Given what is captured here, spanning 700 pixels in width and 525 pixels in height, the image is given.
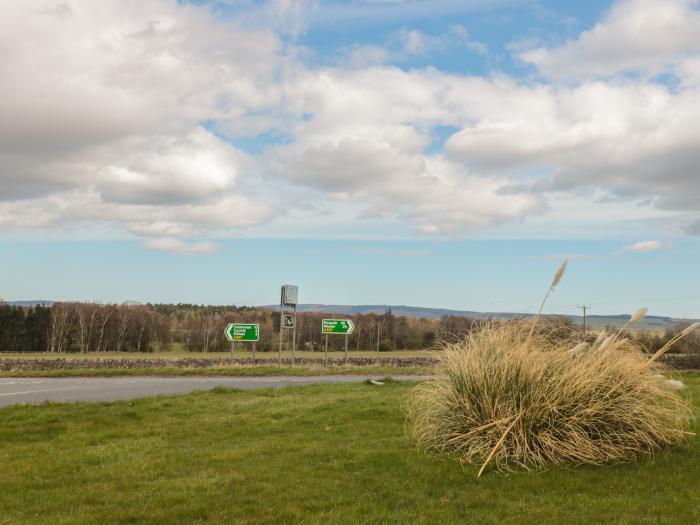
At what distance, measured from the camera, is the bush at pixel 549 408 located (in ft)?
23.1

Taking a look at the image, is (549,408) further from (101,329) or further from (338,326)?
(101,329)

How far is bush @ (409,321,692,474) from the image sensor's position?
7.04 m

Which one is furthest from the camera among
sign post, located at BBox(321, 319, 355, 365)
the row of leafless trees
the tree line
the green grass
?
the row of leafless trees

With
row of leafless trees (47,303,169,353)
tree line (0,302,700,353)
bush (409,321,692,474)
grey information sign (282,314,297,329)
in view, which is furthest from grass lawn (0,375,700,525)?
row of leafless trees (47,303,169,353)

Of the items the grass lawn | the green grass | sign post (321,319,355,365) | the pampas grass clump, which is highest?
sign post (321,319,355,365)

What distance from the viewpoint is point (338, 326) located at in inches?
1469

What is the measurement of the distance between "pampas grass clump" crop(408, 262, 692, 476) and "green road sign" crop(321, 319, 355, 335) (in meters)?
28.3

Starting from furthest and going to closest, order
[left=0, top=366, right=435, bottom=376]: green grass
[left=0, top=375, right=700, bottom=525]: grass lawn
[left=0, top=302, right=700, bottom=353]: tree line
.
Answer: [left=0, top=302, right=700, bottom=353]: tree line → [left=0, top=366, right=435, bottom=376]: green grass → [left=0, top=375, right=700, bottom=525]: grass lawn

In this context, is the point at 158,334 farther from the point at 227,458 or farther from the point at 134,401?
the point at 227,458

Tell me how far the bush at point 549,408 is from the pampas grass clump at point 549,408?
0.03ft

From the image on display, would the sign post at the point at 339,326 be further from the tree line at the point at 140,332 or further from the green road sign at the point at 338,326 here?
the tree line at the point at 140,332

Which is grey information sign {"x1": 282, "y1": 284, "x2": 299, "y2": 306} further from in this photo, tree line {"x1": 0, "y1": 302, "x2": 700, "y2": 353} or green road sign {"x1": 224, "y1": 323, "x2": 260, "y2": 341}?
tree line {"x1": 0, "y1": 302, "x2": 700, "y2": 353}

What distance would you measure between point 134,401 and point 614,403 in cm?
1038

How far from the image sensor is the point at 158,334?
104 meters
